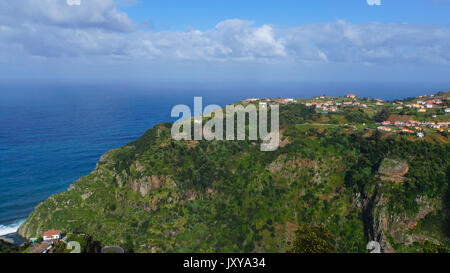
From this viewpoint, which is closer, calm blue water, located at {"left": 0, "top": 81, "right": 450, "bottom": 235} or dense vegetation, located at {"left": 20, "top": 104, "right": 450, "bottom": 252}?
dense vegetation, located at {"left": 20, "top": 104, "right": 450, "bottom": 252}

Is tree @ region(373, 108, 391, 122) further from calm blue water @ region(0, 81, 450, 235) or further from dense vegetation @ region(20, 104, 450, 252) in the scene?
calm blue water @ region(0, 81, 450, 235)

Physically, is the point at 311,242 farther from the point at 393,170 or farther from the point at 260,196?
the point at 393,170

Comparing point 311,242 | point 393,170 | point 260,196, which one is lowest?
point 260,196

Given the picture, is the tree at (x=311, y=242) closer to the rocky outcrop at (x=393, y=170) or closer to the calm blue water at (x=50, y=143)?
the rocky outcrop at (x=393, y=170)

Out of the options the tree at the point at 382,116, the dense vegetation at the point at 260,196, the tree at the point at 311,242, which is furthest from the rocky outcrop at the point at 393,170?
the tree at the point at 382,116

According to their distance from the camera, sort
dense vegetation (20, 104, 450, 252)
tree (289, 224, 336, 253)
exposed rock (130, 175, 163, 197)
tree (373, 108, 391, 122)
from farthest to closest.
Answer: tree (373, 108, 391, 122) < exposed rock (130, 175, 163, 197) < dense vegetation (20, 104, 450, 252) < tree (289, 224, 336, 253)

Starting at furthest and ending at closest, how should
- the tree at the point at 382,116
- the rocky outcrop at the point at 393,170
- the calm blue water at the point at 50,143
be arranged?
the tree at the point at 382,116
the calm blue water at the point at 50,143
the rocky outcrop at the point at 393,170

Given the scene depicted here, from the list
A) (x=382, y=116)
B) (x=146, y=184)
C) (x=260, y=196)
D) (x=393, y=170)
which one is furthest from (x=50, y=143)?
(x=382, y=116)

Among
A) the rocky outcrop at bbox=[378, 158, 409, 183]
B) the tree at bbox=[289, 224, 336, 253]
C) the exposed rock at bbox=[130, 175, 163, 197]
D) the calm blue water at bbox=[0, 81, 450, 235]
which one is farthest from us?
the calm blue water at bbox=[0, 81, 450, 235]

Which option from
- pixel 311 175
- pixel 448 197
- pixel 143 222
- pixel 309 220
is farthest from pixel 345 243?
pixel 143 222

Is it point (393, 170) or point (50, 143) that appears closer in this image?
point (393, 170)

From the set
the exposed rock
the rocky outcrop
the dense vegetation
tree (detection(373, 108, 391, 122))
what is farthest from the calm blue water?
tree (detection(373, 108, 391, 122))
